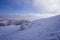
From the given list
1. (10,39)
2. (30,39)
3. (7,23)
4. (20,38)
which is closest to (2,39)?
(10,39)

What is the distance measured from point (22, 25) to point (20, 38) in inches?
73.9

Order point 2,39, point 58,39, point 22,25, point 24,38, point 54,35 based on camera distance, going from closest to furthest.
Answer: point 58,39, point 54,35, point 24,38, point 2,39, point 22,25

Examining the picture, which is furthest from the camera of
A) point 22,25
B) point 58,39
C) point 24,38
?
point 22,25

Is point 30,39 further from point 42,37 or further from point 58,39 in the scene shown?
point 58,39

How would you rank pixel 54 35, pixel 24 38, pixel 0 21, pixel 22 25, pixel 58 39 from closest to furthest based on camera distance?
pixel 58 39 → pixel 54 35 → pixel 24 38 → pixel 22 25 → pixel 0 21

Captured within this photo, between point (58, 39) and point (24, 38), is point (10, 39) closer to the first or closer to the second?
point (24, 38)

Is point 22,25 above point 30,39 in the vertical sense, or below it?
above

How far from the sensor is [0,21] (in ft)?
31.8

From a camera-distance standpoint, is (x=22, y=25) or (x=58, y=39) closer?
(x=58, y=39)

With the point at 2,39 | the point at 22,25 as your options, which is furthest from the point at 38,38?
the point at 22,25

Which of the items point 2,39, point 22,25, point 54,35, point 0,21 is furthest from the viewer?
point 0,21

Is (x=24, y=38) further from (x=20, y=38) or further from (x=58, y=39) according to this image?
(x=58, y=39)

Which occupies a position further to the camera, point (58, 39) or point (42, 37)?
point (42, 37)

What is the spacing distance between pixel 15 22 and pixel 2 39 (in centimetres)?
505
